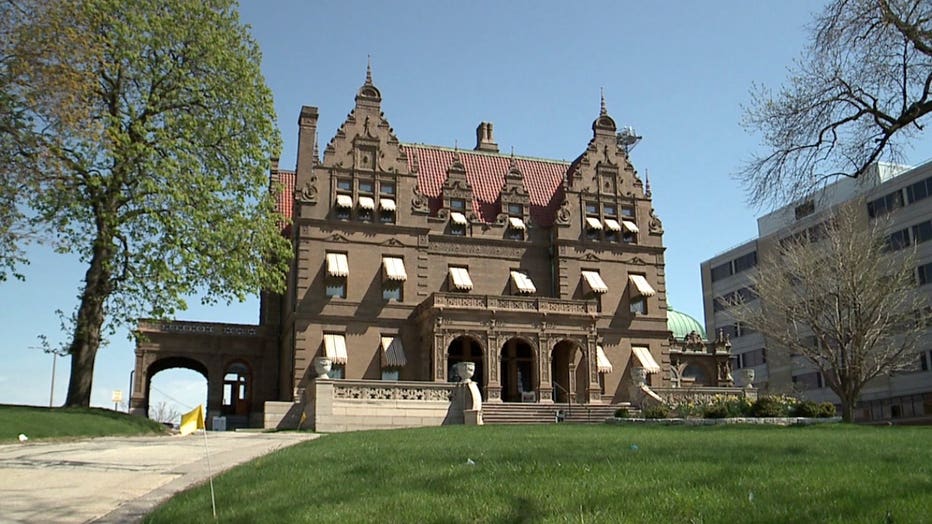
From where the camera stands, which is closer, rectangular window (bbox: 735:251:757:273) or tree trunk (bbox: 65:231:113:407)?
tree trunk (bbox: 65:231:113:407)

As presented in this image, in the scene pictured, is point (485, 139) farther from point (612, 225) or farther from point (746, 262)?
point (746, 262)

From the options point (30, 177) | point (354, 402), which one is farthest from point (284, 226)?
point (30, 177)

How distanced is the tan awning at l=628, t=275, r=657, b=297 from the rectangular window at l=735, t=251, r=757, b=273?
3836 centimetres

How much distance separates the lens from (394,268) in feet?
147

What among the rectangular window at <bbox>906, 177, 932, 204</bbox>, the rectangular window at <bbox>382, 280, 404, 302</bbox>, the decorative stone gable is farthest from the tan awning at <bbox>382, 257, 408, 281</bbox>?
the rectangular window at <bbox>906, 177, 932, 204</bbox>

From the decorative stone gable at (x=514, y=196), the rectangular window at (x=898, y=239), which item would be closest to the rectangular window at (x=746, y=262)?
the rectangular window at (x=898, y=239)

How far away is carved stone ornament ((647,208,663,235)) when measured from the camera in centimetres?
5122

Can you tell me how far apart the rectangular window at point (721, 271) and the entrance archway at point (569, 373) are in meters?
47.6

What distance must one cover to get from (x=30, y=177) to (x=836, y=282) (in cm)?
3247

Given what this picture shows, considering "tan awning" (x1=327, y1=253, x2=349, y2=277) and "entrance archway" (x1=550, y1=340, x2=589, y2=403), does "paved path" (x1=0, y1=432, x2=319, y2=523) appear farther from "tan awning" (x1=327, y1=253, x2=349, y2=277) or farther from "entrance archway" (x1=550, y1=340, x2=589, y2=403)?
"entrance archway" (x1=550, y1=340, x2=589, y2=403)

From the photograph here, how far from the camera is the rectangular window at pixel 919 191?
6179 centimetres

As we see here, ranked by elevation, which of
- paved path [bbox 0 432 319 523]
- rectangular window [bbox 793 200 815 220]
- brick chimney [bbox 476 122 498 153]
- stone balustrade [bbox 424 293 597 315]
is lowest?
paved path [bbox 0 432 319 523]

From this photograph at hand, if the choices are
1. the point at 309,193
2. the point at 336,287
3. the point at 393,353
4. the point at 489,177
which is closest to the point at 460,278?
the point at 393,353

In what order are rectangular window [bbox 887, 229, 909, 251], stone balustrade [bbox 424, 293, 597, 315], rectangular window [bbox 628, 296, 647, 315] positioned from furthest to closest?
rectangular window [bbox 887, 229, 909, 251]
rectangular window [bbox 628, 296, 647, 315]
stone balustrade [bbox 424, 293, 597, 315]
